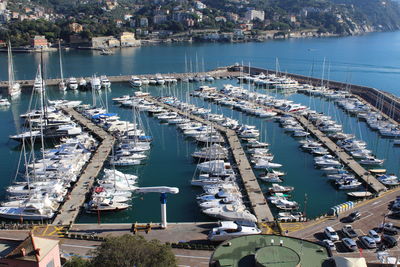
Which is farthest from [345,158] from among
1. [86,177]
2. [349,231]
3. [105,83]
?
[105,83]

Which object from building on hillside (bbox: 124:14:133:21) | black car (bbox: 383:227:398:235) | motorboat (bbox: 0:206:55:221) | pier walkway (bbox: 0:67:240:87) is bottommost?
motorboat (bbox: 0:206:55:221)

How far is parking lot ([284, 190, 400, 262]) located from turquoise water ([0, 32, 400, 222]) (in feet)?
10.3

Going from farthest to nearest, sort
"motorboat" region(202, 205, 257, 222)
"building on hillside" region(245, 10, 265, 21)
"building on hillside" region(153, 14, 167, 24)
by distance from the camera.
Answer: "building on hillside" region(245, 10, 265, 21) < "building on hillside" region(153, 14, 167, 24) < "motorboat" region(202, 205, 257, 222)

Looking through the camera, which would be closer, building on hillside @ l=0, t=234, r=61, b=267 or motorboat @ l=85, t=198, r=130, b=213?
→ building on hillside @ l=0, t=234, r=61, b=267

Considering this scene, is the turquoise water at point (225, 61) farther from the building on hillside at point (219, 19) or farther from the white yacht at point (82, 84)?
the building on hillside at point (219, 19)

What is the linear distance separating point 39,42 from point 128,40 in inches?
1112

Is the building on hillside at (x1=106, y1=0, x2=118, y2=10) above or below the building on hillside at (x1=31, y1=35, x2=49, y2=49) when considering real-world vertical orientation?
above

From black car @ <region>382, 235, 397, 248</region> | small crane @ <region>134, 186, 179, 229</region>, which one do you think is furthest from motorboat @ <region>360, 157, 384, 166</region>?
small crane @ <region>134, 186, 179, 229</region>

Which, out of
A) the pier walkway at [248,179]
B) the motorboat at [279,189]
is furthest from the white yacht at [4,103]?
the motorboat at [279,189]

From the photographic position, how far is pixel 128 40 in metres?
132

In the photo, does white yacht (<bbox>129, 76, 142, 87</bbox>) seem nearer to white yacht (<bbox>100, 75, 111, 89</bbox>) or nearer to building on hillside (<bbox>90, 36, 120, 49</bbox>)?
white yacht (<bbox>100, 75, 111, 89</bbox>)

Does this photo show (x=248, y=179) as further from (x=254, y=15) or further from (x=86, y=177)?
(x=254, y=15)

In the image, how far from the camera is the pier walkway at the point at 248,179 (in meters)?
22.7

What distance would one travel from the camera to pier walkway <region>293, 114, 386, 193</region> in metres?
27.0
